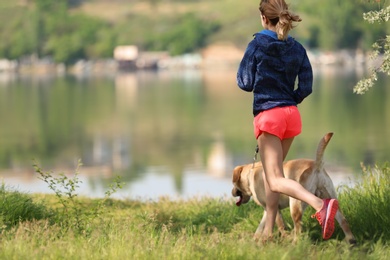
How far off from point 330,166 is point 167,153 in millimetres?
9408

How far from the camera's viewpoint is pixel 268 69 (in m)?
8.30

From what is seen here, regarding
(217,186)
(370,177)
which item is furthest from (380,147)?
(370,177)

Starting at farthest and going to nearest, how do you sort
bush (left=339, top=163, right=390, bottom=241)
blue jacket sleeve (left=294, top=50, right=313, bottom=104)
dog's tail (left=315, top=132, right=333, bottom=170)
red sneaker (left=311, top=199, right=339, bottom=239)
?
bush (left=339, top=163, right=390, bottom=241) < blue jacket sleeve (left=294, top=50, right=313, bottom=104) < dog's tail (left=315, top=132, right=333, bottom=170) < red sneaker (left=311, top=199, right=339, bottom=239)

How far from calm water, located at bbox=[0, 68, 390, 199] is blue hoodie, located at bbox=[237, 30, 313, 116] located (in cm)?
340

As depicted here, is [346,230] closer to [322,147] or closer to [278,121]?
[322,147]

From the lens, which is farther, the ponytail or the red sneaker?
the ponytail

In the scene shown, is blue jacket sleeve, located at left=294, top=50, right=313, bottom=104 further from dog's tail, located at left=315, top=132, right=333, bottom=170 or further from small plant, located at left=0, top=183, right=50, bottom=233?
small plant, located at left=0, top=183, right=50, bottom=233

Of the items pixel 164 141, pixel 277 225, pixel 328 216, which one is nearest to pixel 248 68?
pixel 328 216

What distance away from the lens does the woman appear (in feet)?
26.8

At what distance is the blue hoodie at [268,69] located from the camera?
326 inches

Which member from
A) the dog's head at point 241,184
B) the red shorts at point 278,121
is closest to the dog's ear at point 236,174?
the dog's head at point 241,184

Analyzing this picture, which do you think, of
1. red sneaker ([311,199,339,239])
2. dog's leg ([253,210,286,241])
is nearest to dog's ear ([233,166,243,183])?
dog's leg ([253,210,286,241])

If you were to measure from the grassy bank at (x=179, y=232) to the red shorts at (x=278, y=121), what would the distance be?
0.89 m

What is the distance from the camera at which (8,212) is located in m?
9.55
